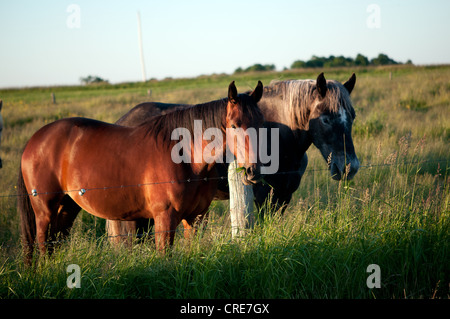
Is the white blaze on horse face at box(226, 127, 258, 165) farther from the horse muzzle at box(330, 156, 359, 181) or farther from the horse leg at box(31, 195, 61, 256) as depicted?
the horse leg at box(31, 195, 61, 256)

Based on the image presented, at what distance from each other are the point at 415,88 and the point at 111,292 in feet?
58.1

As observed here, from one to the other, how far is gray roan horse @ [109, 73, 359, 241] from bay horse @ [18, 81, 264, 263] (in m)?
0.91

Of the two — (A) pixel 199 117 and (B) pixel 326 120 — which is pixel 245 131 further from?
(B) pixel 326 120

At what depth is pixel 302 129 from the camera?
160 inches

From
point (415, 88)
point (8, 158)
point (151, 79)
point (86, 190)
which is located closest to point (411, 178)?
point (86, 190)

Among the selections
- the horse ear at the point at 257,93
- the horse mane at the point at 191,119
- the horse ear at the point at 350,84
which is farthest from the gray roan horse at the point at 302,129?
the horse mane at the point at 191,119

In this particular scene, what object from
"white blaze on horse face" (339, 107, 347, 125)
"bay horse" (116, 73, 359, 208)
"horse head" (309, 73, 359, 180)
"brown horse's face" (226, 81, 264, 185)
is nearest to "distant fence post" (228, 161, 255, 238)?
"bay horse" (116, 73, 359, 208)

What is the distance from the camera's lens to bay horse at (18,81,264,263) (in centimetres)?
322

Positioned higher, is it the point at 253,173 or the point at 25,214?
the point at 253,173

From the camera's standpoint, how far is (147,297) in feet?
9.27

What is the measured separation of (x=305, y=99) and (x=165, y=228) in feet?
6.80

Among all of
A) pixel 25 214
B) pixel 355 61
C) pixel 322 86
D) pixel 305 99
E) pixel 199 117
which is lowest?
pixel 25 214

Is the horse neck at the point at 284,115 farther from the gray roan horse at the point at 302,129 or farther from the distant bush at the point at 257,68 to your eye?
the distant bush at the point at 257,68

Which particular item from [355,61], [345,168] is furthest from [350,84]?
[355,61]
